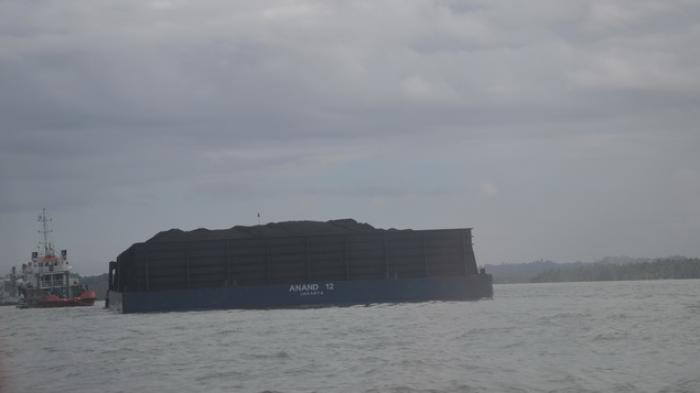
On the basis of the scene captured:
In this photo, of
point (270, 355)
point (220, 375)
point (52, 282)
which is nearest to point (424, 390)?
point (220, 375)

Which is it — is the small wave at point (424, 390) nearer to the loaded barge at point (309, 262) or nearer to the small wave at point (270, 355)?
the small wave at point (270, 355)

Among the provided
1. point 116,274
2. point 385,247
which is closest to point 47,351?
point 385,247

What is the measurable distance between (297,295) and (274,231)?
7794mm

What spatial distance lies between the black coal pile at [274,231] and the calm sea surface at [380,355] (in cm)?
2140

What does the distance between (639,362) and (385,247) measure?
3668 cm

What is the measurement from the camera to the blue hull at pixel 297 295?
181 feet

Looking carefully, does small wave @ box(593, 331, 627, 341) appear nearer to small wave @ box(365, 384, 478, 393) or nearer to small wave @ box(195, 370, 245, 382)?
small wave @ box(365, 384, 478, 393)

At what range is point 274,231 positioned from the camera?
62531 mm

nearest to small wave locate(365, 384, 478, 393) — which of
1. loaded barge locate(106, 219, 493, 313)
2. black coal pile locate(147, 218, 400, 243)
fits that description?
loaded barge locate(106, 219, 493, 313)

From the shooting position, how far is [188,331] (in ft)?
115

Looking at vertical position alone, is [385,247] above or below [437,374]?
above

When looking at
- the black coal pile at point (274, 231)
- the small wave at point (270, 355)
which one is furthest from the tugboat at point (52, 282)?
the small wave at point (270, 355)

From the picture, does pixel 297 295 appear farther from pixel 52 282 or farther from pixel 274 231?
pixel 52 282

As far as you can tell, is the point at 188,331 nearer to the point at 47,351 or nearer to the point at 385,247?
the point at 47,351
